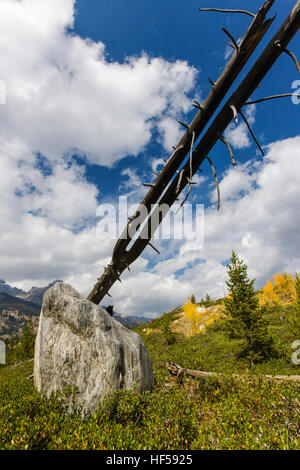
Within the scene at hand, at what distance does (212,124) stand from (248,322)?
1768 centimetres

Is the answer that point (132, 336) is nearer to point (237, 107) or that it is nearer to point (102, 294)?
point (102, 294)

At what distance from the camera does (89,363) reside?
18.8 feet

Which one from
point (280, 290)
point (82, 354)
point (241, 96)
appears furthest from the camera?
point (280, 290)

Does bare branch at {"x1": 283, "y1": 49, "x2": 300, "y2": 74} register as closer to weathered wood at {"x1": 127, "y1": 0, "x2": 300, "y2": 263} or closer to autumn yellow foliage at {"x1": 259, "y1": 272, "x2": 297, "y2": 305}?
weathered wood at {"x1": 127, "y1": 0, "x2": 300, "y2": 263}

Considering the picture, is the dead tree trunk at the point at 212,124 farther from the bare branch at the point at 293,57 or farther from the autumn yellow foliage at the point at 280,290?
the autumn yellow foliage at the point at 280,290

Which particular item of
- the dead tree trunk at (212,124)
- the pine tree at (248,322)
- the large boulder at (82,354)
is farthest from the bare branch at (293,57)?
the pine tree at (248,322)

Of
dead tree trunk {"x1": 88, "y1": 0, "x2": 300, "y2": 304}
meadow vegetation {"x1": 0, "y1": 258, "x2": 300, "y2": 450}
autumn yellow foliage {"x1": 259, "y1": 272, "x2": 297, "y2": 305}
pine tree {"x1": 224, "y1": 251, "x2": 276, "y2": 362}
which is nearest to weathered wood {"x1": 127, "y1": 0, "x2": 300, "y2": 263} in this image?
dead tree trunk {"x1": 88, "y1": 0, "x2": 300, "y2": 304}

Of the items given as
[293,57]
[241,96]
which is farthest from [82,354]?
[293,57]

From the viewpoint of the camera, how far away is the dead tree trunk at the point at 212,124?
309 centimetres

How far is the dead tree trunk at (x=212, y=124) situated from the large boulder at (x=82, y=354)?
2183mm

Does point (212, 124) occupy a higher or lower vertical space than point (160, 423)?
higher

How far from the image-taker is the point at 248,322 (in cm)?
1753

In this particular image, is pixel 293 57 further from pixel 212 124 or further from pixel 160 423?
A: pixel 160 423
